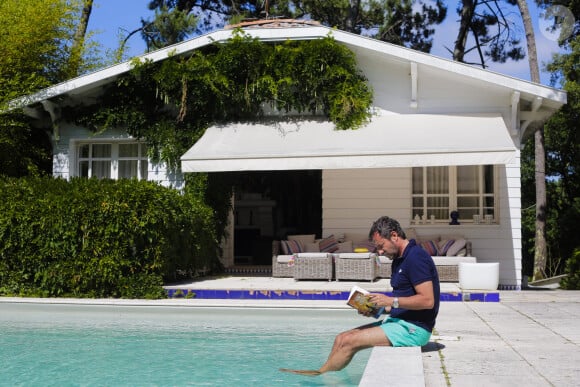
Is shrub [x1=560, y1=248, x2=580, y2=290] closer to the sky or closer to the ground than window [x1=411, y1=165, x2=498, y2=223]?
closer to the ground

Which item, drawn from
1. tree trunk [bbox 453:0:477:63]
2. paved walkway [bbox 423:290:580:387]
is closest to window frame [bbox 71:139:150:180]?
paved walkway [bbox 423:290:580:387]

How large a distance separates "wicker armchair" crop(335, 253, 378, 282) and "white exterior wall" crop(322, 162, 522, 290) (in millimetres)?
2157

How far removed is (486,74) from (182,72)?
6.21m

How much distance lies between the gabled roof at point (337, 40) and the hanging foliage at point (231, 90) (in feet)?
0.61

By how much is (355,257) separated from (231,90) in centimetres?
448

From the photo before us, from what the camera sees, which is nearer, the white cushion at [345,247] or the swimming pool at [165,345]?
the swimming pool at [165,345]

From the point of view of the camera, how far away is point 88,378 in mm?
6602

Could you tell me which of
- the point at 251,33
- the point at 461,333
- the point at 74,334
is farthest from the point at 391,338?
the point at 251,33

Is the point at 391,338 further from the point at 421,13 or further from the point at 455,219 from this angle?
the point at 421,13

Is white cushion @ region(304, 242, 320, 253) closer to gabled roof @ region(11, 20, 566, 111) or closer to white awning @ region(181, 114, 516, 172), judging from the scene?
white awning @ region(181, 114, 516, 172)

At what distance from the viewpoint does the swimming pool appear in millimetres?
6598

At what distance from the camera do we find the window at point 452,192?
15199mm

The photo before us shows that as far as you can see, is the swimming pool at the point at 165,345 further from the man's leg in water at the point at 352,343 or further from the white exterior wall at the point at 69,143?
the white exterior wall at the point at 69,143

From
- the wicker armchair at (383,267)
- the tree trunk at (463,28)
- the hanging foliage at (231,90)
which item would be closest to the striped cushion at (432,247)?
the wicker armchair at (383,267)
